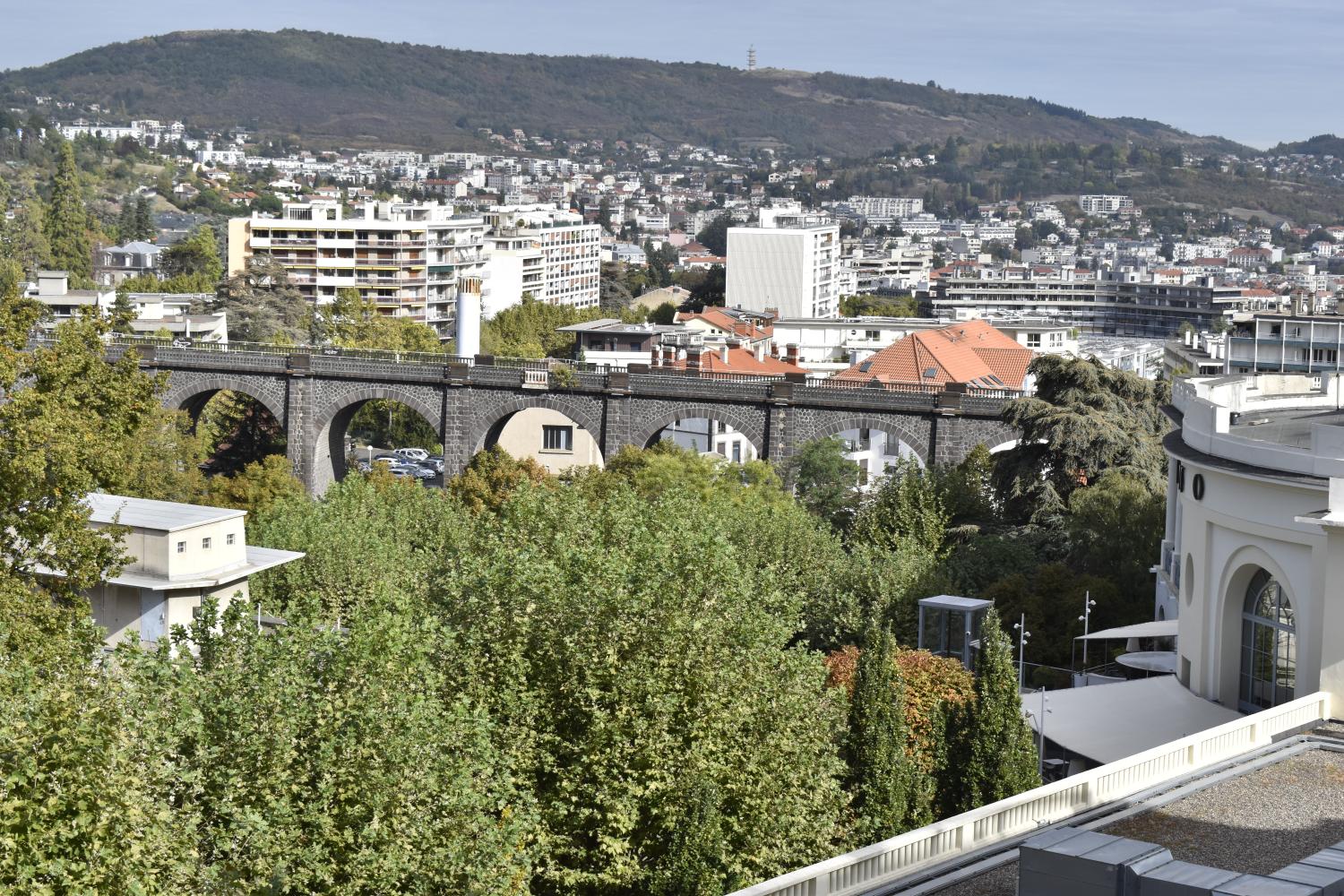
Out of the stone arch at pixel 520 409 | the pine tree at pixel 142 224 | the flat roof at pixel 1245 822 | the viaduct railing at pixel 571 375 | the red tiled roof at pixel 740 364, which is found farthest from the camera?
the pine tree at pixel 142 224

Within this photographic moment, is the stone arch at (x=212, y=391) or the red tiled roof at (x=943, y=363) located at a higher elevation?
the red tiled roof at (x=943, y=363)

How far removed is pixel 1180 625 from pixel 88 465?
1431 centimetres

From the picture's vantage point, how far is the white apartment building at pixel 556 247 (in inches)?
5979

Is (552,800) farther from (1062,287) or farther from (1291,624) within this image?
(1062,287)

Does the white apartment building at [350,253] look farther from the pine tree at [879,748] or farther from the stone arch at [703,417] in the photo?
the pine tree at [879,748]

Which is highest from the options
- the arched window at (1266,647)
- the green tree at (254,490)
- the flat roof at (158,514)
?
the arched window at (1266,647)

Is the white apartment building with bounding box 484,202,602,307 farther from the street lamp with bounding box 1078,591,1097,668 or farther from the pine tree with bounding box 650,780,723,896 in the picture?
the pine tree with bounding box 650,780,723,896

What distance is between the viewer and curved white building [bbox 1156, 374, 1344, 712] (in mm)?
19750

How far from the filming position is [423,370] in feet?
221

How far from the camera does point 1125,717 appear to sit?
2292 centimetres

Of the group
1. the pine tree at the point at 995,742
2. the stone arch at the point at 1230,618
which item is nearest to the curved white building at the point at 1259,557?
the stone arch at the point at 1230,618

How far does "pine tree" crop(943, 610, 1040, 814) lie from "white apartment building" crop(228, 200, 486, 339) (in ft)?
342

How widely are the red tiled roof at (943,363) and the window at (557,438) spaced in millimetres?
10849

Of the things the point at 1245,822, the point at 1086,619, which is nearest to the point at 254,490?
the point at 1086,619
